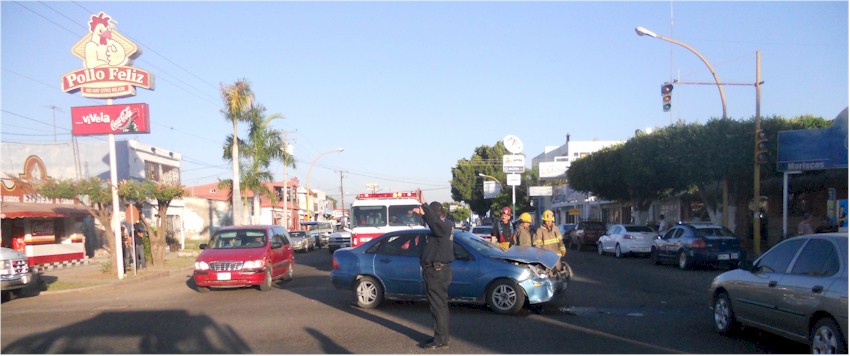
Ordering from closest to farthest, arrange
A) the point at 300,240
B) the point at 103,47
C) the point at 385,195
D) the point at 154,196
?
the point at 385,195 < the point at 103,47 < the point at 154,196 < the point at 300,240

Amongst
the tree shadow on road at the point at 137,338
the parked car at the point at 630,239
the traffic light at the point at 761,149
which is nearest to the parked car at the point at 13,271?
the tree shadow on road at the point at 137,338

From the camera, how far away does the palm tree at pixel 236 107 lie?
1379 inches

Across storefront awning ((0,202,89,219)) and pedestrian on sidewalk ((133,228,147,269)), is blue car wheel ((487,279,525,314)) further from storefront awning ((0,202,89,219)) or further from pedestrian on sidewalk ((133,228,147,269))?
storefront awning ((0,202,89,219))

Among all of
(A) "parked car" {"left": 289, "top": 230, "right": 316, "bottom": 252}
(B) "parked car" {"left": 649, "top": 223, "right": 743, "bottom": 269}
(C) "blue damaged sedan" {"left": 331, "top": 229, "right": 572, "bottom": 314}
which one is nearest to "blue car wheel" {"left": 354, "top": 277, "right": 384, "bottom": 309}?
(C) "blue damaged sedan" {"left": 331, "top": 229, "right": 572, "bottom": 314}

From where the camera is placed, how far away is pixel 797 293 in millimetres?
7297

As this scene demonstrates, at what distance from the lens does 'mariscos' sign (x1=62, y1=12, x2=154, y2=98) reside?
20.3 m

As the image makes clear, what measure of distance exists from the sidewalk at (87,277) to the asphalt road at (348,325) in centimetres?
182

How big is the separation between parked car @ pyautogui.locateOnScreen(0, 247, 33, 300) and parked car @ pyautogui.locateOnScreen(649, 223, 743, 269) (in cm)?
1645

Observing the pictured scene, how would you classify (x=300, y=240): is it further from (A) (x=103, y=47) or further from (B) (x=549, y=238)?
(B) (x=549, y=238)

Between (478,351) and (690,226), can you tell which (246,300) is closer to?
(478,351)

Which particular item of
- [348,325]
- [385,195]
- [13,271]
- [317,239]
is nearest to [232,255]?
[13,271]

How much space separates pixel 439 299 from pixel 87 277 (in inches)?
638

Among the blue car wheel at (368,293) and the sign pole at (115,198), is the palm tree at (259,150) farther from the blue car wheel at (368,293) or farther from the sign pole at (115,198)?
the blue car wheel at (368,293)

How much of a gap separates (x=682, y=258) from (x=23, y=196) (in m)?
22.0
